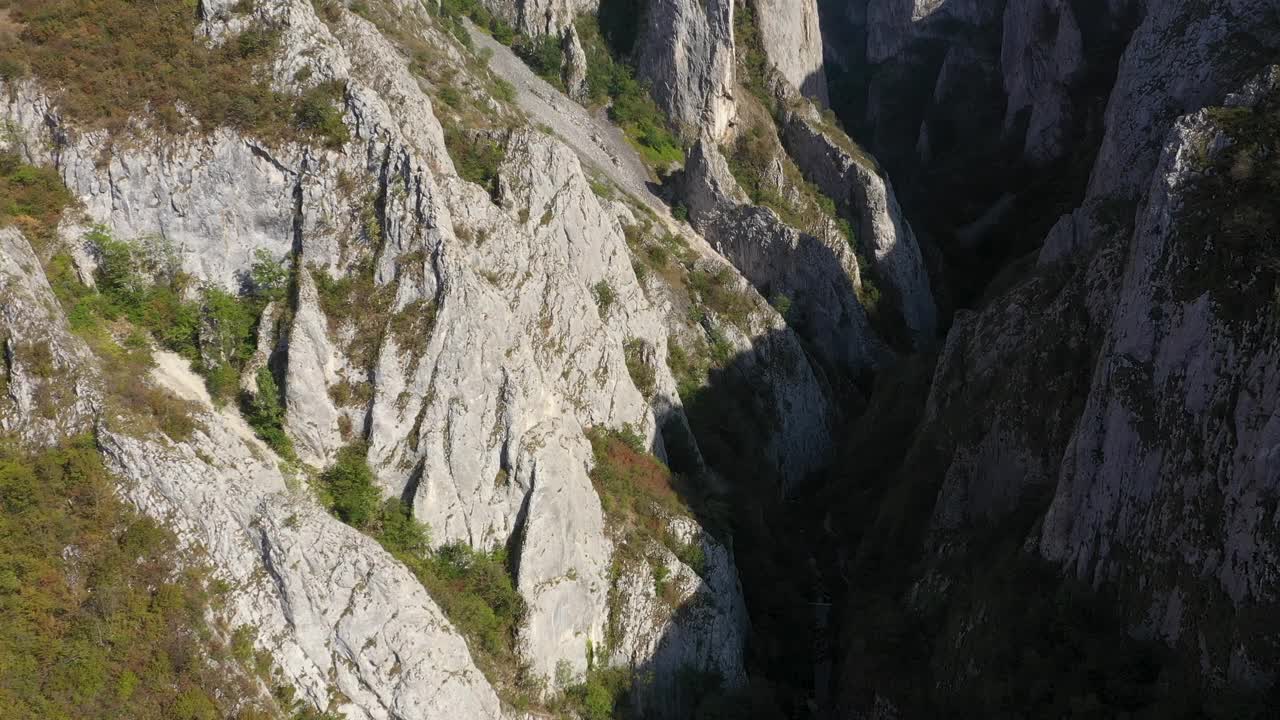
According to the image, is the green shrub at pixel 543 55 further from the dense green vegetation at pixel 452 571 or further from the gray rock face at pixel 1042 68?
the dense green vegetation at pixel 452 571

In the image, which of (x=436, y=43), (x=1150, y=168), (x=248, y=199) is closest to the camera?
(x=248, y=199)

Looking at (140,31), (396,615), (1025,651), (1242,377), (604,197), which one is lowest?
(396,615)

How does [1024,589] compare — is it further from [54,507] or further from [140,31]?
[140,31]

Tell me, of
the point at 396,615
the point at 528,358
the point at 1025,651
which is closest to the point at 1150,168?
the point at 1025,651

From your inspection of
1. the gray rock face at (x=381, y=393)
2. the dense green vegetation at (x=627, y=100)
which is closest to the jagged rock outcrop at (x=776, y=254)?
the dense green vegetation at (x=627, y=100)

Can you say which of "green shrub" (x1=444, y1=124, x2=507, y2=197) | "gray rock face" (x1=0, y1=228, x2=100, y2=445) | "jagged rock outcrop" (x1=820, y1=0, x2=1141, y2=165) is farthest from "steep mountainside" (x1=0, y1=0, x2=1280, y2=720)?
"jagged rock outcrop" (x1=820, y1=0, x2=1141, y2=165)

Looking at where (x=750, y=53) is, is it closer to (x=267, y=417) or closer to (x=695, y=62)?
(x=695, y=62)
